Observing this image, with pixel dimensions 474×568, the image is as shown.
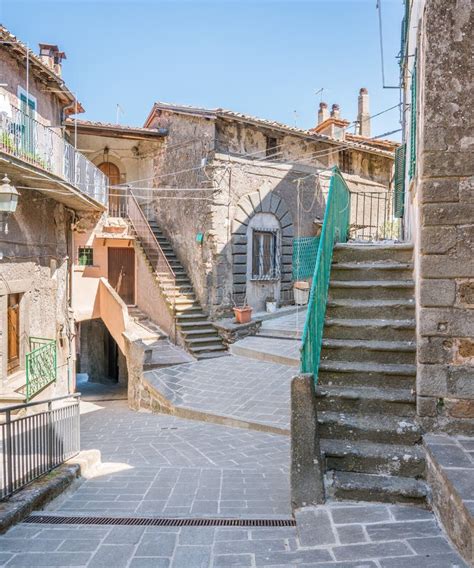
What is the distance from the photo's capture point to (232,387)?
31.3ft

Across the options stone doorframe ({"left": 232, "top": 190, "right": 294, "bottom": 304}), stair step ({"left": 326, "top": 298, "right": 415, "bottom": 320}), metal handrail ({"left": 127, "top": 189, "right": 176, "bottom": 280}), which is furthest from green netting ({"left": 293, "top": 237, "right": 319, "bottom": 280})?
stair step ({"left": 326, "top": 298, "right": 415, "bottom": 320})

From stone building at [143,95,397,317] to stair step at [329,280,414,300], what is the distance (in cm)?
801

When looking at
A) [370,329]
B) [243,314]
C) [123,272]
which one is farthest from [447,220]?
[123,272]

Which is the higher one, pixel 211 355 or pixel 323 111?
pixel 323 111

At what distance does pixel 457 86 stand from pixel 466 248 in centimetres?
133

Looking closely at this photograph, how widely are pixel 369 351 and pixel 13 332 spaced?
7.38m

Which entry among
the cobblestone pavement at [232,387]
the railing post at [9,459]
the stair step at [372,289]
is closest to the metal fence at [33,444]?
the railing post at [9,459]

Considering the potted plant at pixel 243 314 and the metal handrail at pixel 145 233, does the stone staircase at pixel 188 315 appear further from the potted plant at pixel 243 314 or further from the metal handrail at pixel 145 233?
the potted plant at pixel 243 314

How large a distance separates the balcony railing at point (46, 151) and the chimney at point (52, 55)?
3992 millimetres

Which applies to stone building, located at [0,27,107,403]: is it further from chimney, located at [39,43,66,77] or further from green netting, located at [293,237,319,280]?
green netting, located at [293,237,319,280]

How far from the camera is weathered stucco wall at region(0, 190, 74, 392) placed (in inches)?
350

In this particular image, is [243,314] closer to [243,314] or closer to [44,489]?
[243,314]

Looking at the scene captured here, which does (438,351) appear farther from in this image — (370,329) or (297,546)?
(297,546)

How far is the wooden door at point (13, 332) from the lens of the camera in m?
9.20
